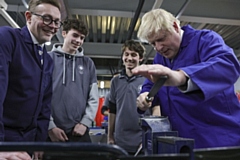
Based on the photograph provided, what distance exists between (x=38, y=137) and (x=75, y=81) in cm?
50

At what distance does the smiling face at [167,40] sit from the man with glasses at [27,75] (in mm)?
560

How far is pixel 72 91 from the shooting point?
1489 mm

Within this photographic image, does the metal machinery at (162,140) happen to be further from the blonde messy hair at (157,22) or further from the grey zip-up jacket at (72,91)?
Answer: the grey zip-up jacket at (72,91)

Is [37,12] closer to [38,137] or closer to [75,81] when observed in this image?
[75,81]

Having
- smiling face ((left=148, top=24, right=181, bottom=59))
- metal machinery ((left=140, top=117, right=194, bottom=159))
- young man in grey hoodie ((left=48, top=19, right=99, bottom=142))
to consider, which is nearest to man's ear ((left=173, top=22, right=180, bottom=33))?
smiling face ((left=148, top=24, right=181, bottom=59))

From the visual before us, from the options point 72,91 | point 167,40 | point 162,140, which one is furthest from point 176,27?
point 72,91

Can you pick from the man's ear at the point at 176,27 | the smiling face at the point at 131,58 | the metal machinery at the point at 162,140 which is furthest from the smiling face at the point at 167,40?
the smiling face at the point at 131,58

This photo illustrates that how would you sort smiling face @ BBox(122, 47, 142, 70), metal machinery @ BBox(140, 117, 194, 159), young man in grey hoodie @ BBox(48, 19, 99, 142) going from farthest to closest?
smiling face @ BBox(122, 47, 142, 70), young man in grey hoodie @ BBox(48, 19, 99, 142), metal machinery @ BBox(140, 117, 194, 159)

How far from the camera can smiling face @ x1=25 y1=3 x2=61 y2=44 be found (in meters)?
1.15

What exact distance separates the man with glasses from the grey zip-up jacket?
0.25m

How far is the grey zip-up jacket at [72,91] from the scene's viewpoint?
146 centimetres

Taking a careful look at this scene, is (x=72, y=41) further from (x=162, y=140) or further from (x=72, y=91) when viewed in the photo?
(x=162, y=140)

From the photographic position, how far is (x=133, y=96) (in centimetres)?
186

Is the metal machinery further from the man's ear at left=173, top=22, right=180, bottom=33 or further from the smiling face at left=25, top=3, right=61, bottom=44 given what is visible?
the smiling face at left=25, top=3, right=61, bottom=44
